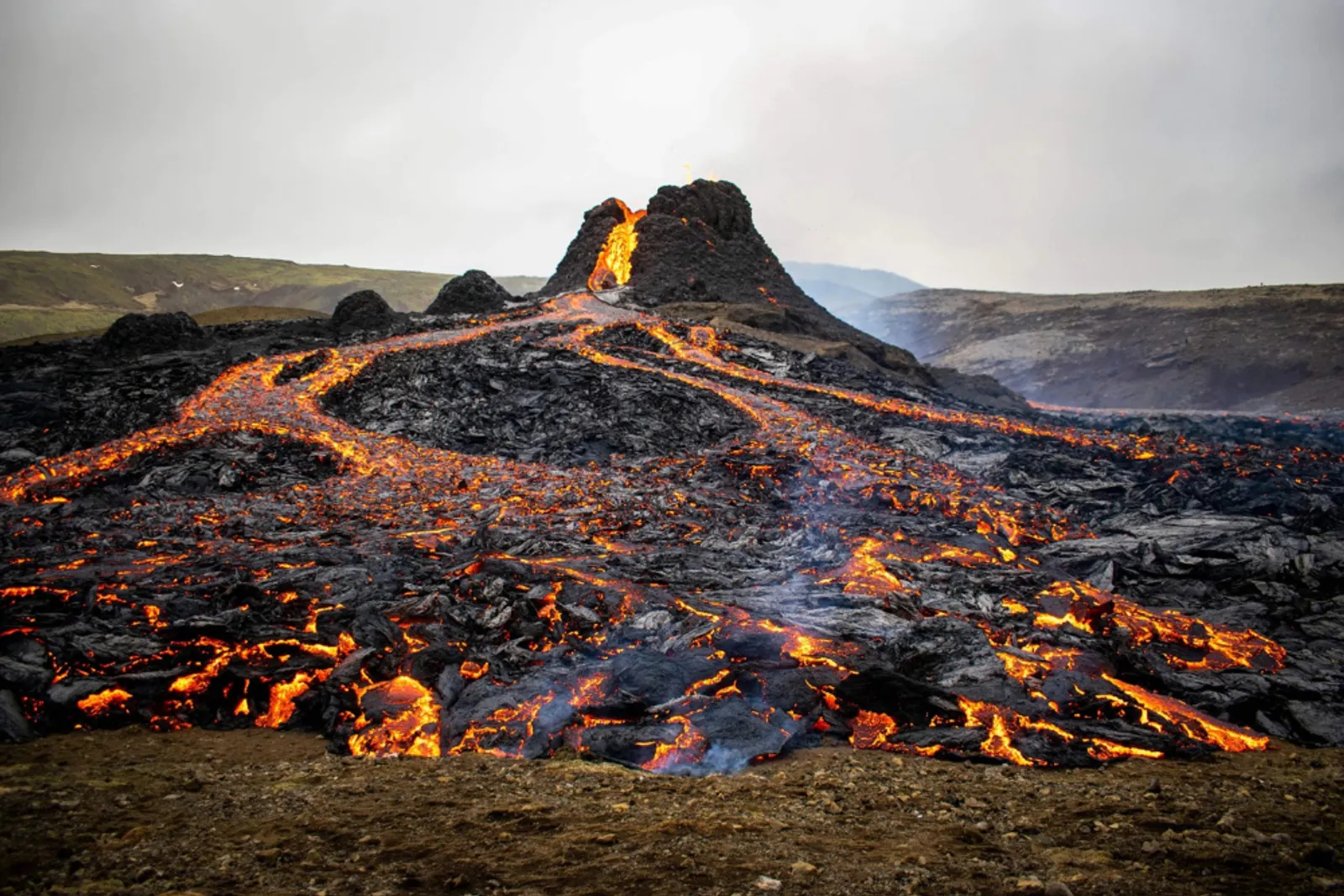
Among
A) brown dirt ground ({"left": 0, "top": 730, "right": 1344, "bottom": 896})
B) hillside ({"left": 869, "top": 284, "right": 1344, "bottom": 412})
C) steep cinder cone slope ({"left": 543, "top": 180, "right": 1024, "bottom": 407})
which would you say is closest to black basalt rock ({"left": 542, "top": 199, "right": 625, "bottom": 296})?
steep cinder cone slope ({"left": 543, "top": 180, "right": 1024, "bottom": 407})

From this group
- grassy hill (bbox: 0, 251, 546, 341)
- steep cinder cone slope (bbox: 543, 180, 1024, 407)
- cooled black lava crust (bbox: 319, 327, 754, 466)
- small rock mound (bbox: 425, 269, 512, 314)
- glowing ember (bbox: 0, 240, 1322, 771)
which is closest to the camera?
glowing ember (bbox: 0, 240, 1322, 771)

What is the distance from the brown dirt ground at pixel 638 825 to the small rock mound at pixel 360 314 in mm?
30793

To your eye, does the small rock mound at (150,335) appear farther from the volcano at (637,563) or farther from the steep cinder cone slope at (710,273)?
the steep cinder cone slope at (710,273)

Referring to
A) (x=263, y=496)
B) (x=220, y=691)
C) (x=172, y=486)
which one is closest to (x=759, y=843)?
(x=220, y=691)

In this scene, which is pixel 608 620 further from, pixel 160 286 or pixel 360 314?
pixel 160 286

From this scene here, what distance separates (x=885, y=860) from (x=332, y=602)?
870 centimetres

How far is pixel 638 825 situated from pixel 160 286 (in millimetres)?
150996

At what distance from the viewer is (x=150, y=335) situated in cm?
2908

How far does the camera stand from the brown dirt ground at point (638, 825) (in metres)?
3.69

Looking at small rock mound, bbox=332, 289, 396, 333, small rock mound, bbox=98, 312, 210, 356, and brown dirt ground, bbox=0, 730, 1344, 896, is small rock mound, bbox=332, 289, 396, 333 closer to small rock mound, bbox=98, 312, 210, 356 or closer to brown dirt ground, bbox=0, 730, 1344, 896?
small rock mound, bbox=98, 312, 210, 356

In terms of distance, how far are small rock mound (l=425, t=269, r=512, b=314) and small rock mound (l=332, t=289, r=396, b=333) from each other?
4763 mm

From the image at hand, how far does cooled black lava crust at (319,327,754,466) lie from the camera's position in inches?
892

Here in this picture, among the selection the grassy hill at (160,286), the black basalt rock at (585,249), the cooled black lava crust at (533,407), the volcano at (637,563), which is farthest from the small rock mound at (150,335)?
the grassy hill at (160,286)

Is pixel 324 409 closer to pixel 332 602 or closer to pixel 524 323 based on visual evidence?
pixel 524 323
